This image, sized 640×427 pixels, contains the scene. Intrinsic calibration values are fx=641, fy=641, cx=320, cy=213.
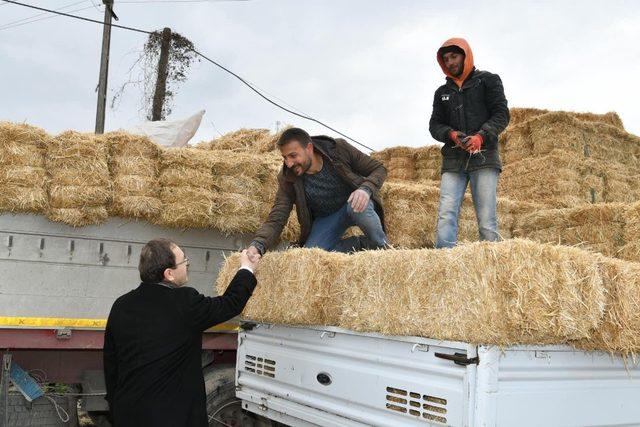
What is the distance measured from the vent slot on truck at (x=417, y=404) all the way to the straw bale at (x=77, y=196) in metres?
3.20

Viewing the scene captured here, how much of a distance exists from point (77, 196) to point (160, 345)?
90.6 inches

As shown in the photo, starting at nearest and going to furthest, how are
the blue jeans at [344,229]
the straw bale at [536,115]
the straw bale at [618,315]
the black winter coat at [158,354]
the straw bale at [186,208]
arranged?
1. the straw bale at [618,315]
2. the black winter coat at [158,354]
3. the blue jeans at [344,229]
4. the straw bale at [186,208]
5. the straw bale at [536,115]

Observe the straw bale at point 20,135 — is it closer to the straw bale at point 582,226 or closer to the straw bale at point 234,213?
the straw bale at point 234,213

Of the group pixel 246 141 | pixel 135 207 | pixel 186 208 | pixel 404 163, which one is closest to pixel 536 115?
pixel 404 163

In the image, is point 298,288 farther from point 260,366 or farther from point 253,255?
point 260,366

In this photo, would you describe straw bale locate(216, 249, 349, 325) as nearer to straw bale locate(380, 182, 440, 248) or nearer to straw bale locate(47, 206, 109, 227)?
straw bale locate(47, 206, 109, 227)

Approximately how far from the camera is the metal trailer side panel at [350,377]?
3.38m

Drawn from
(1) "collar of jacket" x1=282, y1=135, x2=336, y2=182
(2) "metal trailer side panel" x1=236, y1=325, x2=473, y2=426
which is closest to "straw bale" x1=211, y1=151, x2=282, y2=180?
(1) "collar of jacket" x1=282, y1=135, x2=336, y2=182

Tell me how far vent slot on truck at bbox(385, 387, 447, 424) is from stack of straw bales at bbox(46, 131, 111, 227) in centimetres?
315

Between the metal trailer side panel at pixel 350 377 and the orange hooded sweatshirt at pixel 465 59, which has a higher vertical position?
the orange hooded sweatshirt at pixel 465 59

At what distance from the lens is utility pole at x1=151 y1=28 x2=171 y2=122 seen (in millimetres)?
16620

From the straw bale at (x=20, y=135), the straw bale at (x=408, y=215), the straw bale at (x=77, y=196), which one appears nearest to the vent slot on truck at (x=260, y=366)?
the straw bale at (x=77, y=196)

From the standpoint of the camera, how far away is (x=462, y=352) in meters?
3.30

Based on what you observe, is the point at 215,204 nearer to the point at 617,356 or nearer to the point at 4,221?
the point at 4,221
